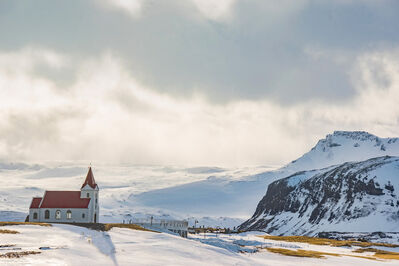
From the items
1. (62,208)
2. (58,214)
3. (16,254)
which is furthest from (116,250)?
(58,214)

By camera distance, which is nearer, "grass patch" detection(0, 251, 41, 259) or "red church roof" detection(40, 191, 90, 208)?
"grass patch" detection(0, 251, 41, 259)

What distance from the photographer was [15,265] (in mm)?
52969

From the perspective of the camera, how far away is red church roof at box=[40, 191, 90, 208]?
451 feet

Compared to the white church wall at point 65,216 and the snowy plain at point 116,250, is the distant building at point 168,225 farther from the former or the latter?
the snowy plain at point 116,250

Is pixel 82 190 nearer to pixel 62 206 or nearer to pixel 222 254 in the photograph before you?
pixel 62 206

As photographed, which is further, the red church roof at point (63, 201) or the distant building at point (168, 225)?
the distant building at point (168, 225)

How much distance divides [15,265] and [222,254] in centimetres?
3761

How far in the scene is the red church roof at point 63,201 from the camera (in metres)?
137

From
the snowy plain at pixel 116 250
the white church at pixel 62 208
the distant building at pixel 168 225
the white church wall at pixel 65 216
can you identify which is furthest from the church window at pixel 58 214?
the snowy plain at pixel 116 250

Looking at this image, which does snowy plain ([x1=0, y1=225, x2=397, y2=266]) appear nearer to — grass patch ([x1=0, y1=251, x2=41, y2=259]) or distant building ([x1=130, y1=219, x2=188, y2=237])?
grass patch ([x1=0, y1=251, x2=41, y2=259])

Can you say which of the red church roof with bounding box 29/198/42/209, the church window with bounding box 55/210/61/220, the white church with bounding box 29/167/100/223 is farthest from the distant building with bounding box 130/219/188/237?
the red church roof with bounding box 29/198/42/209

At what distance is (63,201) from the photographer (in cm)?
13838

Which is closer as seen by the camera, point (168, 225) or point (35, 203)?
point (35, 203)

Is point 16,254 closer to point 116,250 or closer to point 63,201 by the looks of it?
point 116,250
